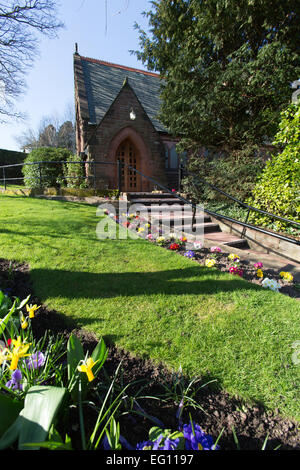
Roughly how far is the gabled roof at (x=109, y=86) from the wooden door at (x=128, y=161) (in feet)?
5.50

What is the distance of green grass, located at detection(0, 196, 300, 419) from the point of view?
162 cm

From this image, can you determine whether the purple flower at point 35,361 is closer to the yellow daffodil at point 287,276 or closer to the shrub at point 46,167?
the yellow daffodil at point 287,276

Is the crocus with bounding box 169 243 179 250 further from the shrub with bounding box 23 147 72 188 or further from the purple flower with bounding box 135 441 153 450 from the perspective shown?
the shrub with bounding box 23 147 72 188

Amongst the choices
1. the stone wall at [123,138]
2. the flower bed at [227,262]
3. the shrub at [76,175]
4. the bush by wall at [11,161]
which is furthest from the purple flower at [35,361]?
the bush by wall at [11,161]

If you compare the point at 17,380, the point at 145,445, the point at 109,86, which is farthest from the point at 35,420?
the point at 109,86

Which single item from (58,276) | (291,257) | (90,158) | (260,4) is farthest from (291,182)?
(90,158)

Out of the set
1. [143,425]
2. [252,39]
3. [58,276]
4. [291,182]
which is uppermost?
[252,39]

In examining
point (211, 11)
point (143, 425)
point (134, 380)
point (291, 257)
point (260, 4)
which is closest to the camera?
point (143, 425)

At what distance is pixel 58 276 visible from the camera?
9.27 feet

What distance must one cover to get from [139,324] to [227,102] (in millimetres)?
7209

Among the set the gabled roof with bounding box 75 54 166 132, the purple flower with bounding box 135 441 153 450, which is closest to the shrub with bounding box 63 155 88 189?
the gabled roof with bounding box 75 54 166 132

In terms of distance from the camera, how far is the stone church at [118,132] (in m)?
9.95

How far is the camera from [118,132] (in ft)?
33.4

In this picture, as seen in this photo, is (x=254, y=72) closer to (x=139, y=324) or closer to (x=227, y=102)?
(x=227, y=102)
